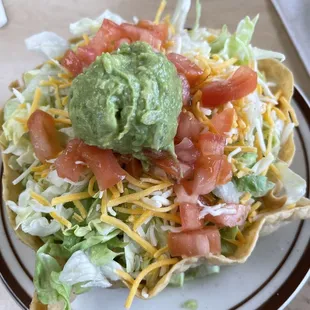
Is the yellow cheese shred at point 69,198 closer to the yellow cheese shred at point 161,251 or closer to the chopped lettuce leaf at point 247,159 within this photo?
the yellow cheese shred at point 161,251

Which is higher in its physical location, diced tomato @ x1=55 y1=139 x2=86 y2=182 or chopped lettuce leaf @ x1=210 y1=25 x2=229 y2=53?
chopped lettuce leaf @ x1=210 y1=25 x2=229 y2=53

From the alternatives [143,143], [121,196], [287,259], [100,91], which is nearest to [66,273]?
[121,196]

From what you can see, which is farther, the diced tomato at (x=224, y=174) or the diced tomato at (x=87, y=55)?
the diced tomato at (x=87, y=55)

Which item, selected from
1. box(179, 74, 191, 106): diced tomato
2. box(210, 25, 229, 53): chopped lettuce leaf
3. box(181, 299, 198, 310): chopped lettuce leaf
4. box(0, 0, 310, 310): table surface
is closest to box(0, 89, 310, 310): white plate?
box(181, 299, 198, 310): chopped lettuce leaf

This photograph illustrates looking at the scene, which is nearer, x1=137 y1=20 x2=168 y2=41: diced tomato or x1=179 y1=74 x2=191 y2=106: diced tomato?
x1=179 y1=74 x2=191 y2=106: diced tomato

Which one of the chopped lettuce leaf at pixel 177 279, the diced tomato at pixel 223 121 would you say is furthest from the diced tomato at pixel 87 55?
the chopped lettuce leaf at pixel 177 279

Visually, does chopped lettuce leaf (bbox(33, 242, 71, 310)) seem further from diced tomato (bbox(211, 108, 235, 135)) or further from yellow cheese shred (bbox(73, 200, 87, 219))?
diced tomato (bbox(211, 108, 235, 135))
